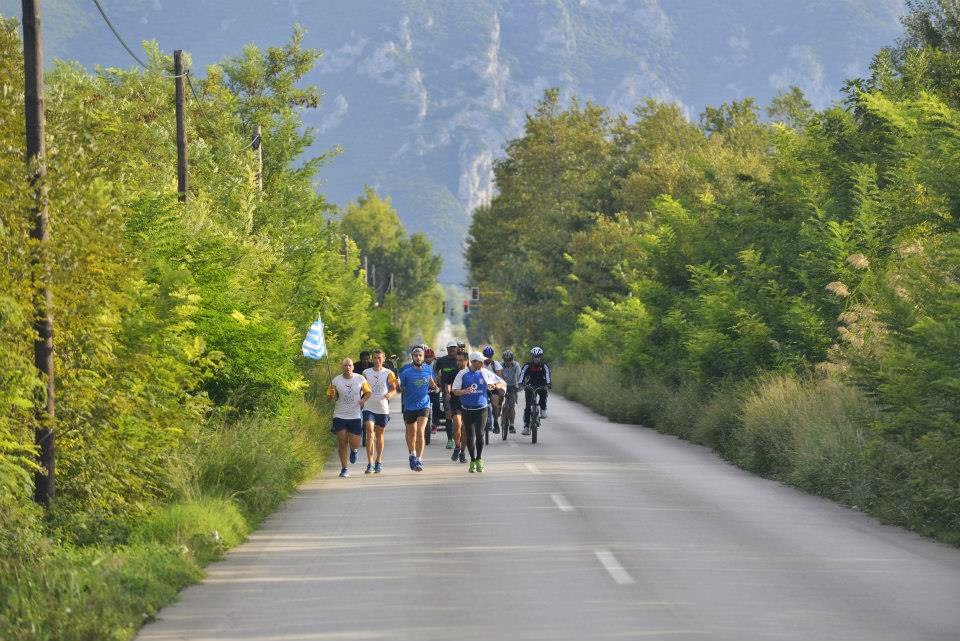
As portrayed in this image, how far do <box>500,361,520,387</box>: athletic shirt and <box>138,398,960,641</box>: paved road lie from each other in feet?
36.2

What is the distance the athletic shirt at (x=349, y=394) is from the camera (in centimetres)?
2389

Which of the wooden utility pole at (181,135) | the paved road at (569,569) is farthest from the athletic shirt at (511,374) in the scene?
the paved road at (569,569)

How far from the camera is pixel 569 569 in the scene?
13.5 metres

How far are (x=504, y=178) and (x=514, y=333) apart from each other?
9873 mm

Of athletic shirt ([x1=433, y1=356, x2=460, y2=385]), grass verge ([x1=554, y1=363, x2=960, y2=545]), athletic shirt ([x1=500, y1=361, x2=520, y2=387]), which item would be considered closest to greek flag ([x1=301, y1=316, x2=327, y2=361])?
athletic shirt ([x1=433, y1=356, x2=460, y2=385])

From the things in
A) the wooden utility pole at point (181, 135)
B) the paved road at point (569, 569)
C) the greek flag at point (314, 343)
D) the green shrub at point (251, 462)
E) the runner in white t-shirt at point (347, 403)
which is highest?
the wooden utility pole at point (181, 135)

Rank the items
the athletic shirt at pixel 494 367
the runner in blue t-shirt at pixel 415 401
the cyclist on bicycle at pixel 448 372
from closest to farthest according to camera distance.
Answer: the runner in blue t-shirt at pixel 415 401 → the cyclist on bicycle at pixel 448 372 → the athletic shirt at pixel 494 367

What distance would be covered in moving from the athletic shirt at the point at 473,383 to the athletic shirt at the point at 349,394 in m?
1.67

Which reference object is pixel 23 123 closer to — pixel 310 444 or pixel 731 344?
pixel 310 444

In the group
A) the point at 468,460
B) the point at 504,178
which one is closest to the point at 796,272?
the point at 468,460

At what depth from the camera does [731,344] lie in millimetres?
33219

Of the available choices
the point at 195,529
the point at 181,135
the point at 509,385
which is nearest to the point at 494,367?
the point at 509,385

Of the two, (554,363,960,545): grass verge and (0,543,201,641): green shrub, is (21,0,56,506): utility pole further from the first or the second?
Result: (554,363,960,545): grass verge

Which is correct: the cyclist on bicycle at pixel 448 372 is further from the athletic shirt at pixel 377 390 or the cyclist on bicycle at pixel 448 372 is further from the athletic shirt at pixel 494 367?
the athletic shirt at pixel 377 390
